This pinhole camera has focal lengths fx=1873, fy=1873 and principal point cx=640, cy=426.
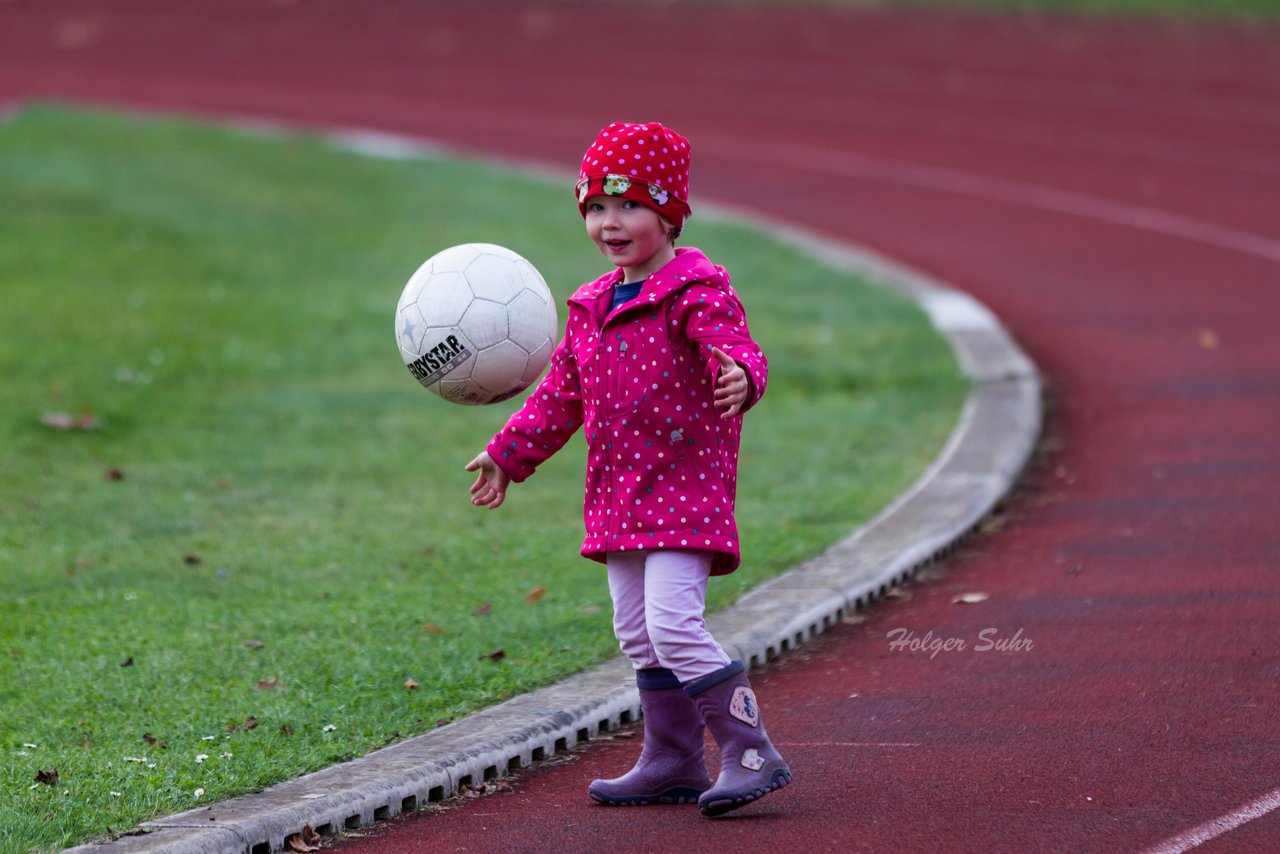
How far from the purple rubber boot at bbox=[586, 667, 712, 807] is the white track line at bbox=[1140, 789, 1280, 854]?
3.87 feet

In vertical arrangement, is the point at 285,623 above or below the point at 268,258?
below

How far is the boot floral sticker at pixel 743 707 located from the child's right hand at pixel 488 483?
817 millimetres

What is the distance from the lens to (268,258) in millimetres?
14180

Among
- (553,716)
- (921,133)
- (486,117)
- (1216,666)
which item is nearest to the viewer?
(553,716)

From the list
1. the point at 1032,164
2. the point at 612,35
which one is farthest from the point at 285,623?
the point at 612,35

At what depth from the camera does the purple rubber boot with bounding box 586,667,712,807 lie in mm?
4867

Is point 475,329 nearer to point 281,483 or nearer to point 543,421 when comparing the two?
point 543,421

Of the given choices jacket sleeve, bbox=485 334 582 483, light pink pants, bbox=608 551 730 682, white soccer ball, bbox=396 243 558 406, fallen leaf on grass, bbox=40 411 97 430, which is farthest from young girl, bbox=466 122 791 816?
fallen leaf on grass, bbox=40 411 97 430

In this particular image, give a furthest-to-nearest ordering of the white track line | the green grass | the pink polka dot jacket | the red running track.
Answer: the green grass → the red running track → the pink polka dot jacket → the white track line

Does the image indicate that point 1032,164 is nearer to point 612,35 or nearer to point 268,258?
point 268,258

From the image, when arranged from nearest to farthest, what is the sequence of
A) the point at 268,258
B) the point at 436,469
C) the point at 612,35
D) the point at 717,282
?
the point at 717,282 < the point at 436,469 < the point at 268,258 < the point at 612,35

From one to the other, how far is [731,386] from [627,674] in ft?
5.25

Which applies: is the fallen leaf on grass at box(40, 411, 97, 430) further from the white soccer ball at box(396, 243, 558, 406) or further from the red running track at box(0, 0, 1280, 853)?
the red running track at box(0, 0, 1280, 853)

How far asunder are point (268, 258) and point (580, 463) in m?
5.92
